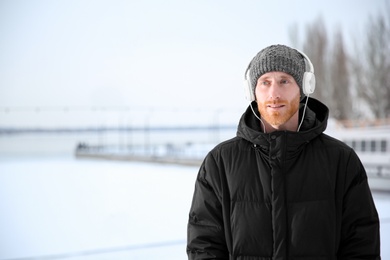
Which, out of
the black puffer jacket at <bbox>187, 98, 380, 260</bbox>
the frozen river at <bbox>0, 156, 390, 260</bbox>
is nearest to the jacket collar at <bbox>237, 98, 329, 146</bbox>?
the black puffer jacket at <bbox>187, 98, 380, 260</bbox>

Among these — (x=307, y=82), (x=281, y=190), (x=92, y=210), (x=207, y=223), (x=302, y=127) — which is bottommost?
(x=92, y=210)

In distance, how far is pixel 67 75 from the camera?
404 centimetres

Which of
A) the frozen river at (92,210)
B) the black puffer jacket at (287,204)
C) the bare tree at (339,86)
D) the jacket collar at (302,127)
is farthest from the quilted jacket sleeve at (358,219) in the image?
the bare tree at (339,86)

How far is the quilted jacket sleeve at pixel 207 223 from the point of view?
124 centimetres

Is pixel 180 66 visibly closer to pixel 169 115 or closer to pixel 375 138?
pixel 169 115

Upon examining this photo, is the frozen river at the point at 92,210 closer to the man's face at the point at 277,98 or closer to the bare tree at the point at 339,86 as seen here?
the bare tree at the point at 339,86

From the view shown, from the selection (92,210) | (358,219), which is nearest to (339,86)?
(92,210)

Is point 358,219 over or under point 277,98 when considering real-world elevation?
under

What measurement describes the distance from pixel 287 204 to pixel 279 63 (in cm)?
37

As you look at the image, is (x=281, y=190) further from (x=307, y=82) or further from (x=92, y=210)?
(x=92, y=210)

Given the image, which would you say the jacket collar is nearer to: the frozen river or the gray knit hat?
the gray knit hat

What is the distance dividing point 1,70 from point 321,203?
3.29m

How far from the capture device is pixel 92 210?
3.94m

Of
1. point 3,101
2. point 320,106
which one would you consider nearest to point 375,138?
point 3,101
